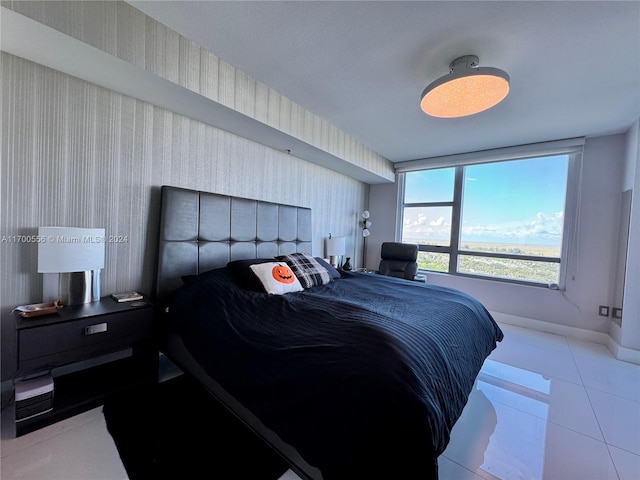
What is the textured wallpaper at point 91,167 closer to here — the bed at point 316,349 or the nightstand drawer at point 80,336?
the bed at point 316,349

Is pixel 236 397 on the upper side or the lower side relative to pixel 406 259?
lower

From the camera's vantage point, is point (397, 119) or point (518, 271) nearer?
point (397, 119)

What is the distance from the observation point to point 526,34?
1539mm

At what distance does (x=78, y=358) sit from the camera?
147 centimetres

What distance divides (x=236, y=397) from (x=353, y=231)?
346cm

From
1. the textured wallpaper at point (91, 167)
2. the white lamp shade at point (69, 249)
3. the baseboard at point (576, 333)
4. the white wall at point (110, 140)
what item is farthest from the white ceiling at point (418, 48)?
the baseboard at point (576, 333)

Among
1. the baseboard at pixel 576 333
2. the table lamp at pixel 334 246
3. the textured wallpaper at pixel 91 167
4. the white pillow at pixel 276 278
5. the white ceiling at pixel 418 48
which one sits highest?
the white ceiling at pixel 418 48

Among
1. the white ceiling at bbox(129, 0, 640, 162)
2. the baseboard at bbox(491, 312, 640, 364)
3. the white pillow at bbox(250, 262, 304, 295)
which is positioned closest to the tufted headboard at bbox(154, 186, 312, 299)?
the white pillow at bbox(250, 262, 304, 295)

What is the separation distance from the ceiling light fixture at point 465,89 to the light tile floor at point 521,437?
6.97 feet

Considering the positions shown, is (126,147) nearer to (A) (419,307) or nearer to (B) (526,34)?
(A) (419,307)

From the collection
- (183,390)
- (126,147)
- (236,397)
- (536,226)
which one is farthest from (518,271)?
(126,147)

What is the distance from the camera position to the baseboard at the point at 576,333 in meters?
2.51

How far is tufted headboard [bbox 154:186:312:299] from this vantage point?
6.64 feet

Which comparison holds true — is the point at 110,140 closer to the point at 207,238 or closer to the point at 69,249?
the point at 69,249
